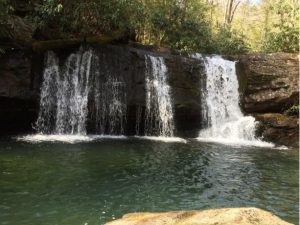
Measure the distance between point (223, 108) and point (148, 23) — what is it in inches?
416

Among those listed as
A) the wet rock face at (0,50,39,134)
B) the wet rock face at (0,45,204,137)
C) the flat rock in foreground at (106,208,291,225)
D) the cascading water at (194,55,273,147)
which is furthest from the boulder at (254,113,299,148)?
the flat rock in foreground at (106,208,291,225)

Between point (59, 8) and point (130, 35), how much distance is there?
5.20 meters

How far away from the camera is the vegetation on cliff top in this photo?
20.0 meters

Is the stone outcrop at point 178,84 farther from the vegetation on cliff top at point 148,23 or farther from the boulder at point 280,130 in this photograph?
the vegetation on cliff top at point 148,23

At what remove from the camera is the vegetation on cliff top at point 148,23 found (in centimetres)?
2005

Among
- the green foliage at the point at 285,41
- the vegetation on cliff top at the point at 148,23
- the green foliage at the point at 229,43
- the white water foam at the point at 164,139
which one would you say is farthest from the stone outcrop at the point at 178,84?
the green foliage at the point at 229,43

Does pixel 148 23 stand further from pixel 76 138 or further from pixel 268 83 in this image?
pixel 76 138

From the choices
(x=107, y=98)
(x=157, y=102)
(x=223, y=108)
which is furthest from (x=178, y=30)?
(x=107, y=98)

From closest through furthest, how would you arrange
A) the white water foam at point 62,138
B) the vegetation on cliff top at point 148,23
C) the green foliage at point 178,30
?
1. the white water foam at point 62,138
2. the vegetation on cliff top at point 148,23
3. the green foliage at point 178,30

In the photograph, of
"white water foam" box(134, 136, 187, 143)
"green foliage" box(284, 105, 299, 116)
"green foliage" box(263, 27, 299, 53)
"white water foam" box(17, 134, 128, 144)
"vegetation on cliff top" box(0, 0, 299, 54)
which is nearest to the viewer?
"white water foam" box(17, 134, 128, 144)

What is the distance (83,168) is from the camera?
40.6ft

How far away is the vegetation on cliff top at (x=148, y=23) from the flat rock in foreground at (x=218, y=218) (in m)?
14.4

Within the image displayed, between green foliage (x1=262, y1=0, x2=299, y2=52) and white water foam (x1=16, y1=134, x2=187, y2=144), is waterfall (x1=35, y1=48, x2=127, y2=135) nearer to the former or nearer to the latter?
white water foam (x1=16, y1=134, x2=187, y2=144)

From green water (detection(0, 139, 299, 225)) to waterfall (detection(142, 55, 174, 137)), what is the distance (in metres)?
4.33
